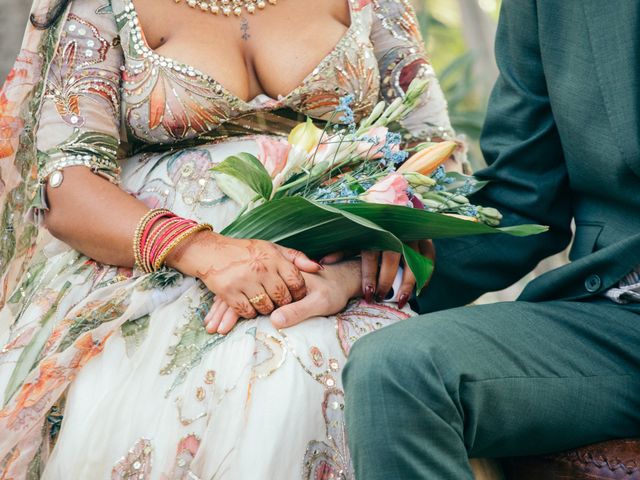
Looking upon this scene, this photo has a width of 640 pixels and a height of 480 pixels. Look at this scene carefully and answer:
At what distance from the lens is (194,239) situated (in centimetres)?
224

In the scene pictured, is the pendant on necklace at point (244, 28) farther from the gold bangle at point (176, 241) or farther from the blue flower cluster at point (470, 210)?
the blue flower cluster at point (470, 210)

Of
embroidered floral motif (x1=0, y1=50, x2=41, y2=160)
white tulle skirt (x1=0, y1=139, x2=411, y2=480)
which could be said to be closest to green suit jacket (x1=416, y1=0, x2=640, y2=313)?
white tulle skirt (x1=0, y1=139, x2=411, y2=480)

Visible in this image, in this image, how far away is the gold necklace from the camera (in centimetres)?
271

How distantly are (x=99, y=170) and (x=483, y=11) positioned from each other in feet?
18.2

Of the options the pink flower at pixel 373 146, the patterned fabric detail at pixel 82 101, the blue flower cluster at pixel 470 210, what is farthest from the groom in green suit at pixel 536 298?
the patterned fabric detail at pixel 82 101

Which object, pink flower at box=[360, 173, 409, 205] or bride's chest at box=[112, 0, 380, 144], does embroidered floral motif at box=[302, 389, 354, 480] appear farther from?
bride's chest at box=[112, 0, 380, 144]

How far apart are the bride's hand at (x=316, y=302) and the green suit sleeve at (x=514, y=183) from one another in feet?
0.83

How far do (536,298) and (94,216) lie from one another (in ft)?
3.59

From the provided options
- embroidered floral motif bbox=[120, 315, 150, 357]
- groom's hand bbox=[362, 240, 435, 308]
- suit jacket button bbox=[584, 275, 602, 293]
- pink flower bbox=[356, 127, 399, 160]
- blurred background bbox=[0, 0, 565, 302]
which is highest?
pink flower bbox=[356, 127, 399, 160]

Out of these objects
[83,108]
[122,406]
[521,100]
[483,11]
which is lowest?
[483,11]

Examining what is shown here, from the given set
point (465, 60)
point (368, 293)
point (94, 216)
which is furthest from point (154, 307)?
point (465, 60)

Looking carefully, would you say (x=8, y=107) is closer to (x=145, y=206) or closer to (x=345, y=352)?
(x=145, y=206)

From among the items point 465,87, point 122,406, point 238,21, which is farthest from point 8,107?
point 465,87

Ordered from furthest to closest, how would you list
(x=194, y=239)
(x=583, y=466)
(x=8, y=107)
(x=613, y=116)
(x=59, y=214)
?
(x=8, y=107) < (x=59, y=214) < (x=194, y=239) < (x=613, y=116) < (x=583, y=466)
